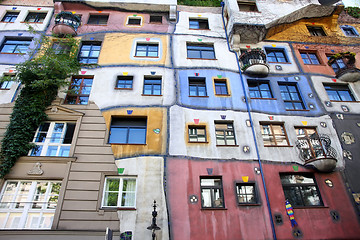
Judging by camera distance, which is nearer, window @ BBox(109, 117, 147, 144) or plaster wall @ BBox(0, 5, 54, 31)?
window @ BBox(109, 117, 147, 144)

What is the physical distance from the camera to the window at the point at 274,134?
12453mm

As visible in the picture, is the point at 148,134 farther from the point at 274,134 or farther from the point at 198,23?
the point at 198,23

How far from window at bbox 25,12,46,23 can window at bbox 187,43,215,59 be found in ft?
35.6

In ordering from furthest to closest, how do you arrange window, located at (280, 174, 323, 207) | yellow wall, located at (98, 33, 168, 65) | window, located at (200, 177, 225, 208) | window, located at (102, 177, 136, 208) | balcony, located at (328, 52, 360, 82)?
balcony, located at (328, 52, 360, 82) → yellow wall, located at (98, 33, 168, 65) → window, located at (280, 174, 323, 207) → window, located at (200, 177, 225, 208) → window, located at (102, 177, 136, 208)

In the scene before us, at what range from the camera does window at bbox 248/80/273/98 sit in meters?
14.2

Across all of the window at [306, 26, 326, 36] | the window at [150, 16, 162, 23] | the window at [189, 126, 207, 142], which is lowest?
the window at [189, 126, 207, 142]

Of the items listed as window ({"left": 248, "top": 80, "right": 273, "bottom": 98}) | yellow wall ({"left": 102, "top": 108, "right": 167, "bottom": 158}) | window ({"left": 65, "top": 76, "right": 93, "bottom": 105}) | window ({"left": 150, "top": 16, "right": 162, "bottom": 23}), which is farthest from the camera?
window ({"left": 150, "top": 16, "right": 162, "bottom": 23})

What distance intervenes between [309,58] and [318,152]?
7.68 m

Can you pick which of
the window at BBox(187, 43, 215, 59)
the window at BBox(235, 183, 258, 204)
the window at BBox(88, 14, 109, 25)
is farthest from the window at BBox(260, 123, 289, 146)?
the window at BBox(88, 14, 109, 25)

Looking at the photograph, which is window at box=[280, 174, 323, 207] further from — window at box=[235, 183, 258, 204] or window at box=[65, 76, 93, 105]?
window at box=[65, 76, 93, 105]

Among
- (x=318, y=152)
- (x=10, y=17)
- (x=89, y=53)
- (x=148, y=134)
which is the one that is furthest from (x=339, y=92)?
(x=10, y=17)

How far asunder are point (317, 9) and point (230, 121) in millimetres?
12439

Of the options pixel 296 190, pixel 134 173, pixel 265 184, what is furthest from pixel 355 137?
pixel 134 173

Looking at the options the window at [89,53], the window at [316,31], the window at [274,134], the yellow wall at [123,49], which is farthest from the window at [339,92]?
the window at [89,53]
